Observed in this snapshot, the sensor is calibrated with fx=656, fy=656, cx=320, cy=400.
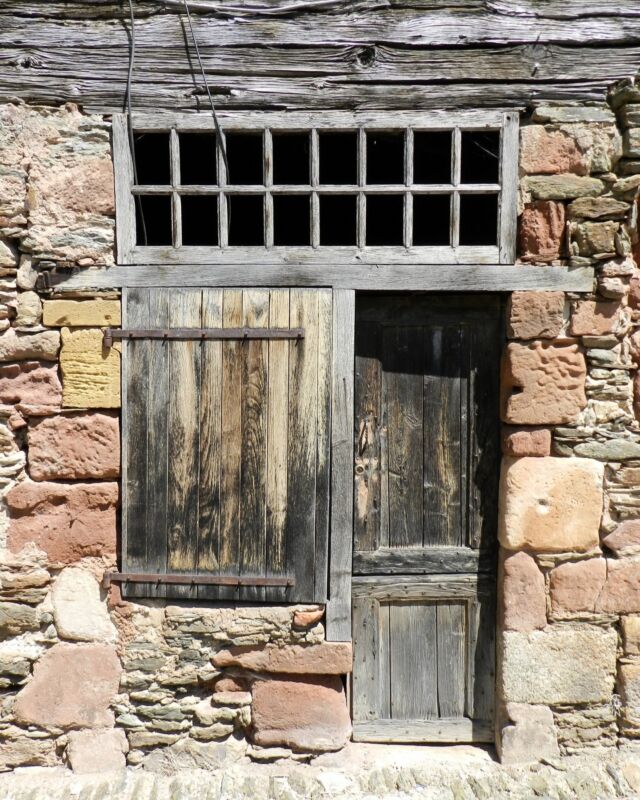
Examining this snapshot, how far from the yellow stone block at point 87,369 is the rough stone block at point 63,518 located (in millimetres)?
412

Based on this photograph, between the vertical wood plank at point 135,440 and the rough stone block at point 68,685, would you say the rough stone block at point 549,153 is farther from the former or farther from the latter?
the rough stone block at point 68,685

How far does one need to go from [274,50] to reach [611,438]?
2433mm

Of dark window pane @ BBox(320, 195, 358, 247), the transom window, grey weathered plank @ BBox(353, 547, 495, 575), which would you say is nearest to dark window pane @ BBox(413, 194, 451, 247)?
dark window pane @ BBox(320, 195, 358, 247)

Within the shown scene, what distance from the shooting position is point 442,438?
333 centimetres

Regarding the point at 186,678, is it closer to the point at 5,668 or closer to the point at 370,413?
the point at 5,668

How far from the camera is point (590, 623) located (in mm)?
3189

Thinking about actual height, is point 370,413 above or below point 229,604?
above

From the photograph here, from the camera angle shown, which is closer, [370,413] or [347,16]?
[347,16]

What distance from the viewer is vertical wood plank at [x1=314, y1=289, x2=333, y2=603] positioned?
3.13 meters

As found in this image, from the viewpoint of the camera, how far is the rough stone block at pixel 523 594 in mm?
3162

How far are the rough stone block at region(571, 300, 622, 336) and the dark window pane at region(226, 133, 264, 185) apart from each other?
1.73 m

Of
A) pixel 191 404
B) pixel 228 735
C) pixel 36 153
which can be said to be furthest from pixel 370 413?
pixel 36 153

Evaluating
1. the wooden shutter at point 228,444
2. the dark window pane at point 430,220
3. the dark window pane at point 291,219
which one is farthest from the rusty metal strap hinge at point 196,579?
the dark window pane at point 430,220

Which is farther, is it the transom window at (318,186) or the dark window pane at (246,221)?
the dark window pane at (246,221)
